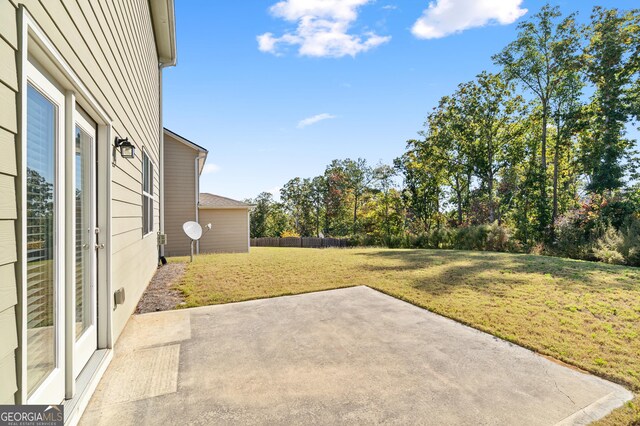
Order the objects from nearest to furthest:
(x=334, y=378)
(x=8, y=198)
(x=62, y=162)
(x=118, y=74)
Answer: (x=8, y=198) → (x=62, y=162) → (x=334, y=378) → (x=118, y=74)

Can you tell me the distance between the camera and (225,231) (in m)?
13.9

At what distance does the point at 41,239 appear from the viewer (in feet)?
5.70

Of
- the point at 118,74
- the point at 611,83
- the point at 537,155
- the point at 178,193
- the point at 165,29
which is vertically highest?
the point at 611,83

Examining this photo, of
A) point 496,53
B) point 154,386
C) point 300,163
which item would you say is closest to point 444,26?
point 496,53

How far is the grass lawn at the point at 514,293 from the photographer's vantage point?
296 cm

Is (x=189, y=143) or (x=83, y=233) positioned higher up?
(x=189, y=143)

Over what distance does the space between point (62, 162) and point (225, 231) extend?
1226cm

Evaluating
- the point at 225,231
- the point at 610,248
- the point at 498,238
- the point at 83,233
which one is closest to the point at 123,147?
the point at 83,233

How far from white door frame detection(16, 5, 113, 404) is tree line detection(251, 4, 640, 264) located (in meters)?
11.5

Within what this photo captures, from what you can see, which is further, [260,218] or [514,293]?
[260,218]

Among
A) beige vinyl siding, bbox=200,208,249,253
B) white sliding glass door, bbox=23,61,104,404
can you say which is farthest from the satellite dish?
white sliding glass door, bbox=23,61,104,404

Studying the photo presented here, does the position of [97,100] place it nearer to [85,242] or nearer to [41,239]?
[85,242]

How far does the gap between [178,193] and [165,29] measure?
6711 mm

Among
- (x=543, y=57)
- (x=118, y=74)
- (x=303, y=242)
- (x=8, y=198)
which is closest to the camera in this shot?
(x=8, y=198)
